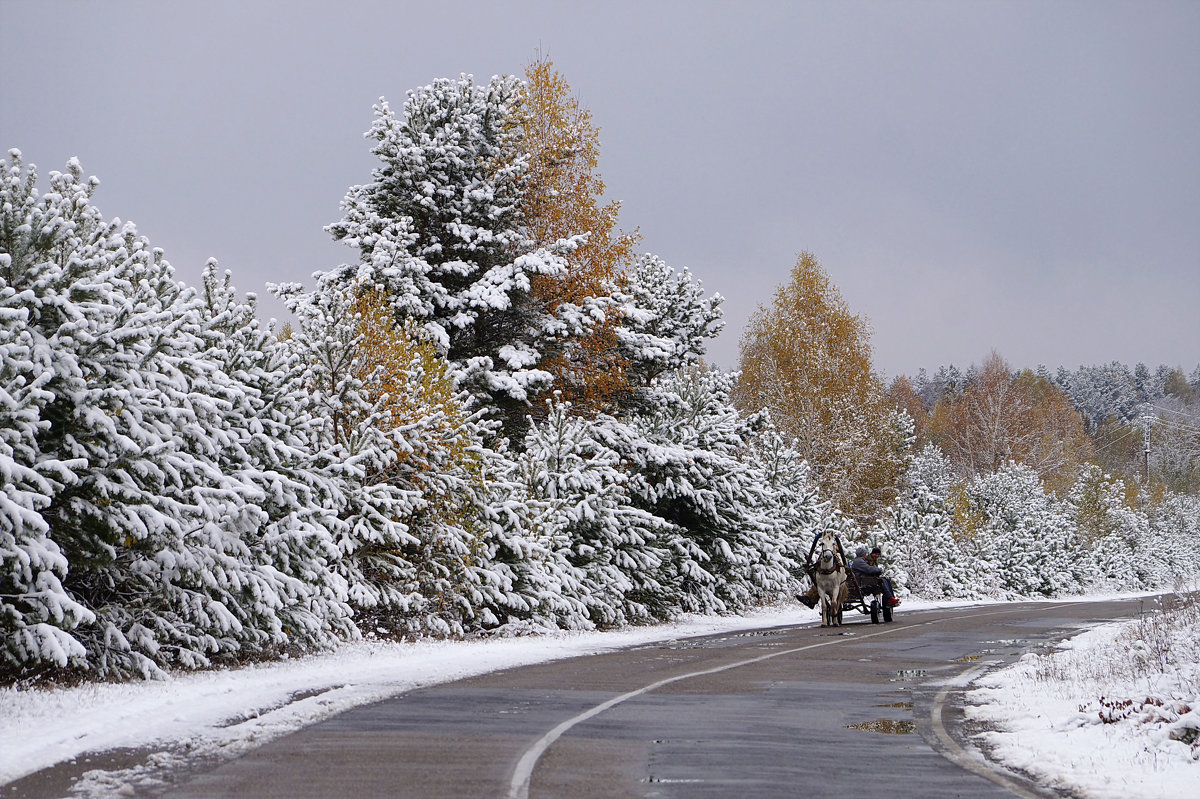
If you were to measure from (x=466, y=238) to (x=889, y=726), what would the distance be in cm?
1965

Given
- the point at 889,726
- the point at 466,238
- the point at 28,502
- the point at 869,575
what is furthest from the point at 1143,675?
the point at 466,238

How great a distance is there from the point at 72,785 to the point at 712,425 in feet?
73.3

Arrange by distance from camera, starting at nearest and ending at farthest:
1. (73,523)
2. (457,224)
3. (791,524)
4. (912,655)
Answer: (73,523) → (912,655) → (457,224) → (791,524)

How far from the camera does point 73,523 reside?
1311cm

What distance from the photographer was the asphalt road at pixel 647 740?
7930 millimetres

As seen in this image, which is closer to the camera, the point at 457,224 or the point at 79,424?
the point at 79,424

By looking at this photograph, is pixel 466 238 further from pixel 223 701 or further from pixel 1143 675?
pixel 1143 675

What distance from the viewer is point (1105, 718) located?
1118cm

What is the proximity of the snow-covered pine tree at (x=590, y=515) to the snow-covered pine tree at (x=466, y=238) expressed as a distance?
7.71 feet

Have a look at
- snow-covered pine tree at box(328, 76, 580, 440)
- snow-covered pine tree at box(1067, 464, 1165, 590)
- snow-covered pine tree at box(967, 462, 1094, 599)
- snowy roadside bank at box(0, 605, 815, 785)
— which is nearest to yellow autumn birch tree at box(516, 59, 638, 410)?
snow-covered pine tree at box(328, 76, 580, 440)

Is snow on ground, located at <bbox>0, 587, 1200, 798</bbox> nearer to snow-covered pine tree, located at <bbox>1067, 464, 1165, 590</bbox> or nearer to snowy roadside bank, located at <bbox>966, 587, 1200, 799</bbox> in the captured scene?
snowy roadside bank, located at <bbox>966, 587, 1200, 799</bbox>

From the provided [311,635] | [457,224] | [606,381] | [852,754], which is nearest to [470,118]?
[457,224]

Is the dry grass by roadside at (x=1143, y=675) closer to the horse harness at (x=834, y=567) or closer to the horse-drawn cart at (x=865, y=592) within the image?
the horse harness at (x=834, y=567)

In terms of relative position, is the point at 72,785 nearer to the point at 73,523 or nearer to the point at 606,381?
the point at 73,523
